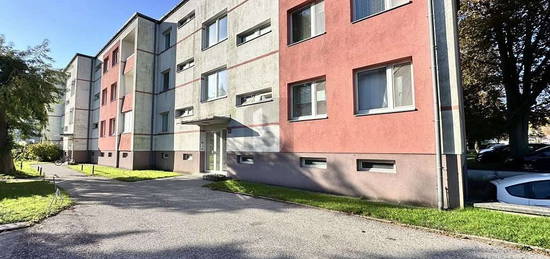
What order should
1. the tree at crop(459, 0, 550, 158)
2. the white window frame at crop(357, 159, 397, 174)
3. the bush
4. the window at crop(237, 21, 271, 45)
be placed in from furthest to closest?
1. the bush
2. the tree at crop(459, 0, 550, 158)
3. the window at crop(237, 21, 271, 45)
4. the white window frame at crop(357, 159, 397, 174)

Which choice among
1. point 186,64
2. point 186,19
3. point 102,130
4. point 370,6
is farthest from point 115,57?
point 370,6

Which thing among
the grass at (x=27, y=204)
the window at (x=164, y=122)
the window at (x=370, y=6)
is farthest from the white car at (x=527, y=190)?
the window at (x=164, y=122)

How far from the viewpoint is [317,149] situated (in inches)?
415

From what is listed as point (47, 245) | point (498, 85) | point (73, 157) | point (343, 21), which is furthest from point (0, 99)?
point (498, 85)

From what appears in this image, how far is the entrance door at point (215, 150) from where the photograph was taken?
15.9 meters

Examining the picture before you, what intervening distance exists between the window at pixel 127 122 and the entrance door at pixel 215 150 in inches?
332

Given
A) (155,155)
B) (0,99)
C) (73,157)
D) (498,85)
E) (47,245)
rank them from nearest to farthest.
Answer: (47,245)
(0,99)
(498,85)
(155,155)
(73,157)

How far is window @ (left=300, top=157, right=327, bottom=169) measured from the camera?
10457 millimetres

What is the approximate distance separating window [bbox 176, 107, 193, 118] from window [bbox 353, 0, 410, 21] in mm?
11544

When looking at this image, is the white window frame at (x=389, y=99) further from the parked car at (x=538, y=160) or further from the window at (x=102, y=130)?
Answer: the window at (x=102, y=130)

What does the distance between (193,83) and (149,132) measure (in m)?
6.22

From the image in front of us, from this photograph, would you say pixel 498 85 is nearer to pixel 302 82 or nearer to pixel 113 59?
pixel 302 82

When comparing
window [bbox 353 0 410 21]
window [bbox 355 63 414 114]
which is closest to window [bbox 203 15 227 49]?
window [bbox 353 0 410 21]

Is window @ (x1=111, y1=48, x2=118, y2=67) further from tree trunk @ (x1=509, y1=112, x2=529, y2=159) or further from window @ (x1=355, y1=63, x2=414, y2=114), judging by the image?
tree trunk @ (x1=509, y1=112, x2=529, y2=159)
